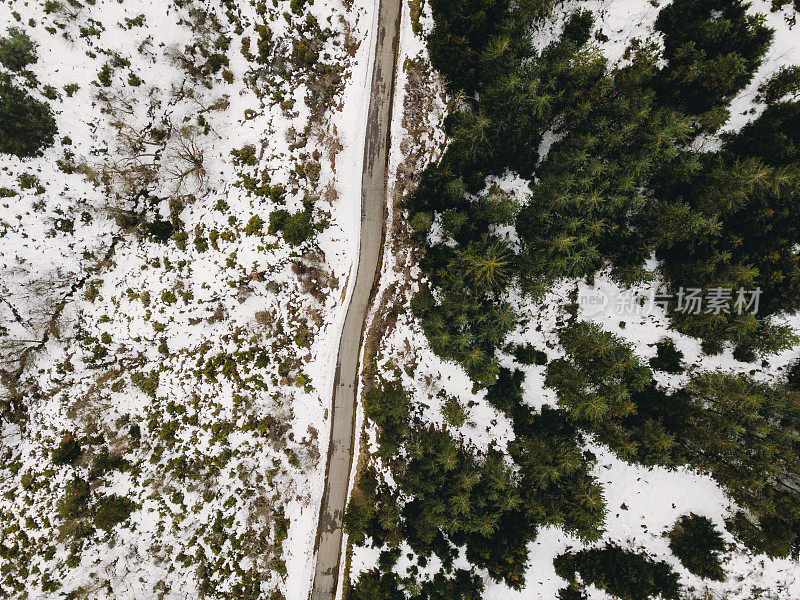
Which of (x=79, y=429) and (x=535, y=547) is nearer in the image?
(x=535, y=547)

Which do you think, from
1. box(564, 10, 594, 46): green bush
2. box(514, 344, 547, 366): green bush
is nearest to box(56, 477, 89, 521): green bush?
box(514, 344, 547, 366): green bush

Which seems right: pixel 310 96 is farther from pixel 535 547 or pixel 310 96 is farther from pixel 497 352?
pixel 535 547

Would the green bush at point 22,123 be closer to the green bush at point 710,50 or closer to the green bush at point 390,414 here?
the green bush at point 390,414

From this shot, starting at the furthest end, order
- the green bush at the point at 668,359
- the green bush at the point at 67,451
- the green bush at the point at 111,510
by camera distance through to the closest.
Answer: the green bush at the point at 67,451, the green bush at the point at 111,510, the green bush at the point at 668,359

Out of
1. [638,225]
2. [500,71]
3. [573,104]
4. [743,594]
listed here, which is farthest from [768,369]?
[500,71]

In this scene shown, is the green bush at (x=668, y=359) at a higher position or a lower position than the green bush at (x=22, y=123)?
higher

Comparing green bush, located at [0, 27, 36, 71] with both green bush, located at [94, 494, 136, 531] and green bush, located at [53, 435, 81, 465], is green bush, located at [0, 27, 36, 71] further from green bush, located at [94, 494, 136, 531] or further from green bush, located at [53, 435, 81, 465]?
green bush, located at [94, 494, 136, 531]

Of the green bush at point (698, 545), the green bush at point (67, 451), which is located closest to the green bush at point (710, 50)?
Result: the green bush at point (698, 545)
